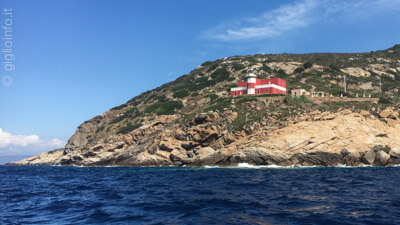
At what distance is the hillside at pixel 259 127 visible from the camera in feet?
163

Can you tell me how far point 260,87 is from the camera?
8400 cm

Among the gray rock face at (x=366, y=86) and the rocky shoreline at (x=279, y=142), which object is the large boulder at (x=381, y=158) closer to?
the rocky shoreline at (x=279, y=142)

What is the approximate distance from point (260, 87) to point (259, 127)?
89.2 ft

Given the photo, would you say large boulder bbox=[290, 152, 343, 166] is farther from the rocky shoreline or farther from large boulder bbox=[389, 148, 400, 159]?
large boulder bbox=[389, 148, 400, 159]

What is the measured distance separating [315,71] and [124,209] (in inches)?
4179

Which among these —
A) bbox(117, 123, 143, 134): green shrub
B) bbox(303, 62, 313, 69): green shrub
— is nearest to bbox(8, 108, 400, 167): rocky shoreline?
bbox(117, 123, 143, 134): green shrub

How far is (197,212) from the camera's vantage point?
15.0 m

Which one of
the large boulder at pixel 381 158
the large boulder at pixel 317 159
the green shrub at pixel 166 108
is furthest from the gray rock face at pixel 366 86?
the green shrub at pixel 166 108

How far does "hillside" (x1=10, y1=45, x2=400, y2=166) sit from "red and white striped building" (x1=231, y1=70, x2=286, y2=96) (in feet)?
19.1

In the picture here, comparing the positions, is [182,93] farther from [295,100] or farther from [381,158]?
[381,158]

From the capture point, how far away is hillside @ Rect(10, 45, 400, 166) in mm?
49812

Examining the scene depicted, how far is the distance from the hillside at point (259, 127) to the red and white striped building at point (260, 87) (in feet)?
19.1

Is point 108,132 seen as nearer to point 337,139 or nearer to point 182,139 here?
point 182,139

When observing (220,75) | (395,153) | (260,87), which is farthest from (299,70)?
(395,153)
